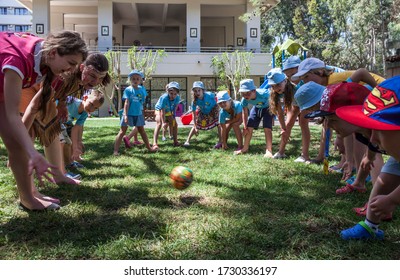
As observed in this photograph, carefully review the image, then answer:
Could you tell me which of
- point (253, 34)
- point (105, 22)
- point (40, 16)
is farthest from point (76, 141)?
point (40, 16)

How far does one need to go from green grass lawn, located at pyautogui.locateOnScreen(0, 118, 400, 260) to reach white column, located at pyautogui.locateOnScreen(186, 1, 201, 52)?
81.5 feet

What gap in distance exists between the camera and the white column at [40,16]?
93.4 feet

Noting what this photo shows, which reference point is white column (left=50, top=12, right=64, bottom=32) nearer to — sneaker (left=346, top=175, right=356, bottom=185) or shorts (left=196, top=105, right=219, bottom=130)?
shorts (left=196, top=105, right=219, bottom=130)

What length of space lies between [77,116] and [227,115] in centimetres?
300

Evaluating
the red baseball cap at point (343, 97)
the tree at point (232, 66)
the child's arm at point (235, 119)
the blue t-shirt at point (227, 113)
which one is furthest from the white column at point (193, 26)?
the red baseball cap at point (343, 97)

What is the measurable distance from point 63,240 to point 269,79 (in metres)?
4.28

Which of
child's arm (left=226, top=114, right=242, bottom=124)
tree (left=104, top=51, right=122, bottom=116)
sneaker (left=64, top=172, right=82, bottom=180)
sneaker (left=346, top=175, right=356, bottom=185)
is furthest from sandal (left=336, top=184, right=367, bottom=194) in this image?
tree (left=104, top=51, right=122, bottom=116)

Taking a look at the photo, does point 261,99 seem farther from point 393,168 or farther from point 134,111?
point 393,168

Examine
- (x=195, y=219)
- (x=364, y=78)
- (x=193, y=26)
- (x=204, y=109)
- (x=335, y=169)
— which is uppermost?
(x=193, y=26)

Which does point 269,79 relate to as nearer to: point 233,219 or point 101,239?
point 233,219

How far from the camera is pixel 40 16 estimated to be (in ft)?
93.8

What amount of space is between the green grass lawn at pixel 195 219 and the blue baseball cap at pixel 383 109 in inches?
32.3

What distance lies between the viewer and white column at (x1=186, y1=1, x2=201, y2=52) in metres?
28.6

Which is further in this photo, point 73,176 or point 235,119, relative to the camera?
point 235,119
